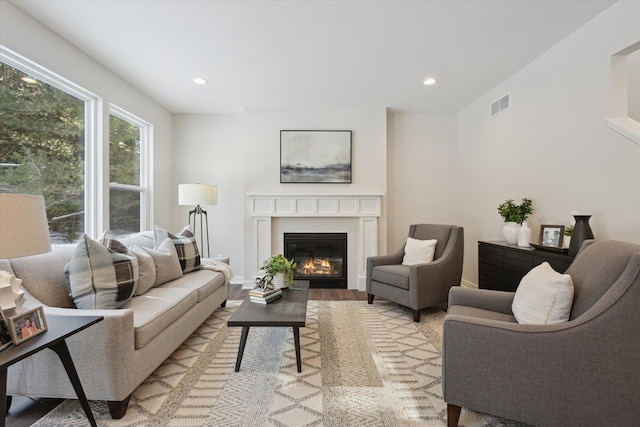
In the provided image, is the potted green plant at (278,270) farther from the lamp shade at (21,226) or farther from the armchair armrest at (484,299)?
the lamp shade at (21,226)

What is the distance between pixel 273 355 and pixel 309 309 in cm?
112

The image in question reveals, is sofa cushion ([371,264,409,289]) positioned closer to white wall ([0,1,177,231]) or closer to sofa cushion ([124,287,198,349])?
sofa cushion ([124,287,198,349])

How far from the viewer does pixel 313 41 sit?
2.69 metres

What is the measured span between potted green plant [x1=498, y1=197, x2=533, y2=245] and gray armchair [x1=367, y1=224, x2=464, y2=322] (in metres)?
0.50

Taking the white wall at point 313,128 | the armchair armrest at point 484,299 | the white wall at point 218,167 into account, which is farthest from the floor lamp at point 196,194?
the armchair armrest at point 484,299

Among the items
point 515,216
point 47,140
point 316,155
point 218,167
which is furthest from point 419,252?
point 47,140

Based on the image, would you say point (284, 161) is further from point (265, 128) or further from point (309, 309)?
point (309, 309)

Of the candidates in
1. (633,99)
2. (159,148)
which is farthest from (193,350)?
(633,99)

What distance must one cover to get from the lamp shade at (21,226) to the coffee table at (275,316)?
3.67 feet

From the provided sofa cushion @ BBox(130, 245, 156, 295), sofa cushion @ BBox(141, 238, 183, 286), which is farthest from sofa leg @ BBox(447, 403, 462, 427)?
sofa cushion @ BBox(141, 238, 183, 286)

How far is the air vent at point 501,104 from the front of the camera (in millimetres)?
3486

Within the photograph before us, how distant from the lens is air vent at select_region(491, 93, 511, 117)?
3486 mm

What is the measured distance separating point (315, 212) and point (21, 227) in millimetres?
3401

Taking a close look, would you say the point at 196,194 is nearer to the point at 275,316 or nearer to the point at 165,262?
the point at 165,262
